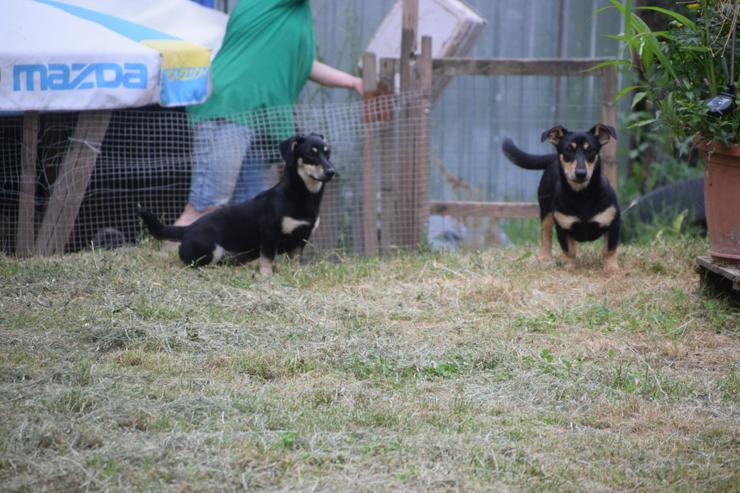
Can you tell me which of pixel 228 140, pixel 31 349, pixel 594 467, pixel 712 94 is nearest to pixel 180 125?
pixel 228 140

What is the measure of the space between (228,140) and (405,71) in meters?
1.55

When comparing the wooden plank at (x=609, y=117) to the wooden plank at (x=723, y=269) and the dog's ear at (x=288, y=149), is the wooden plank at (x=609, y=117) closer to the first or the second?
the wooden plank at (x=723, y=269)

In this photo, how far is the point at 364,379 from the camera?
418 cm

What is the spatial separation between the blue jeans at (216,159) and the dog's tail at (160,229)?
0.79 m

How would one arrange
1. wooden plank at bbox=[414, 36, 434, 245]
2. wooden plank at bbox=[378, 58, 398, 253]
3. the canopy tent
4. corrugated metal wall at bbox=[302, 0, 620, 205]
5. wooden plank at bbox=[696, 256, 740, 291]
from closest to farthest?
wooden plank at bbox=[696, 256, 740, 291] → the canopy tent → wooden plank at bbox=[414, 36, 434, 245] → wooden plank at bbox=[378, 58, 398, 253] → corrugated metal wall at bbox=[302, 0, 620, 205]

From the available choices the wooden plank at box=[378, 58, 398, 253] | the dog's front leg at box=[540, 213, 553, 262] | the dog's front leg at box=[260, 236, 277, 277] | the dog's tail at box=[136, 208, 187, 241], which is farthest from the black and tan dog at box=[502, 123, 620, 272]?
the dog's tail at box=[136, 208, 187, 241]

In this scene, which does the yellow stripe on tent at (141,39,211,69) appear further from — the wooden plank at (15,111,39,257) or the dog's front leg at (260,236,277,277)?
the dog's front leg at (260,236,277,277)

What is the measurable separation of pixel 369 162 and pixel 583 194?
2075mm

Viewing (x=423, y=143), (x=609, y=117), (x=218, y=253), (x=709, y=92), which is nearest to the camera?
(x=709, y=92)

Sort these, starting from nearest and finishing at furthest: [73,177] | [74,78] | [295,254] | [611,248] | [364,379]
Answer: [364,379]
[611,248]
[74,78]
[295,254]
[73,177]

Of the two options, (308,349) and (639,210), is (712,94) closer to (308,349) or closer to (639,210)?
(308,349)

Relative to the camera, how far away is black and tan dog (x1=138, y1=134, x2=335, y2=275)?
665 centimetres

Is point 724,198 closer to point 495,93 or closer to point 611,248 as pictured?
point 611,248

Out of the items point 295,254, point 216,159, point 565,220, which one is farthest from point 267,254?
point 565,220
